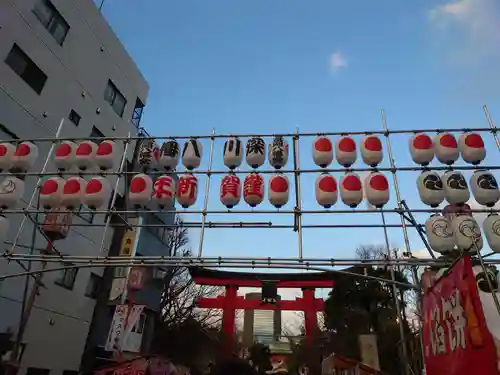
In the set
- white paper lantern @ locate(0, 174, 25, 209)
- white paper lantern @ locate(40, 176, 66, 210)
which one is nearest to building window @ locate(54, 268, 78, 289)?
white paper lantern @ locate(0, 174, 25, 209)

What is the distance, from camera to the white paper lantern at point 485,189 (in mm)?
7434

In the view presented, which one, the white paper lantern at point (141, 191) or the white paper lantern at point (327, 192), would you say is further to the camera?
the white paper lantern at point (141, 191)

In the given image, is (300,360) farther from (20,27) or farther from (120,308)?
(20,27)

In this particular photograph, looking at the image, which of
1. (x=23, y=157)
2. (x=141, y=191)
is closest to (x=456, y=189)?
(x=141, y=191)

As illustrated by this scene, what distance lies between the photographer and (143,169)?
9.49m

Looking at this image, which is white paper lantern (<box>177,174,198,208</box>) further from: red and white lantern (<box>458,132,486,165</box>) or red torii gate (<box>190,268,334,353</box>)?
red torii gate (<box>190,268,334,353</box>)

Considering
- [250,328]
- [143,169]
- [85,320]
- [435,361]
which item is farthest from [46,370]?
[435,361]

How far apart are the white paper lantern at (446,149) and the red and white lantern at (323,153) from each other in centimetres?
232

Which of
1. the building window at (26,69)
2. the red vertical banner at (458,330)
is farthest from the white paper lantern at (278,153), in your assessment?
the building window at (26,69)

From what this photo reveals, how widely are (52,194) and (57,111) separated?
7196mm

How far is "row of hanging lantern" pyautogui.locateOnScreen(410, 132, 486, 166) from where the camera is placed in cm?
795

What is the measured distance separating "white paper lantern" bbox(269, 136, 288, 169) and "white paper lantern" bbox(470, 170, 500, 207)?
159 inches

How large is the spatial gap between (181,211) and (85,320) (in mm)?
10357

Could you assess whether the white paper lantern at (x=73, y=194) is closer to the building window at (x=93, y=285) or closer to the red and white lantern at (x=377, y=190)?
the red and white lantern at (x=377, y=190)
